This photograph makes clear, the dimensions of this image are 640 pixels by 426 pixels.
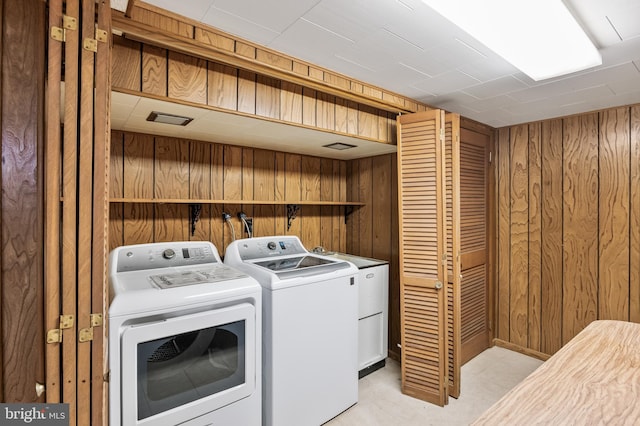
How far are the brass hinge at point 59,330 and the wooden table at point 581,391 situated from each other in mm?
1163

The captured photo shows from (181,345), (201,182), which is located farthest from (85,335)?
(201,182)

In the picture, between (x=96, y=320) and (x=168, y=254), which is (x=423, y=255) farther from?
(x=96, y=320)

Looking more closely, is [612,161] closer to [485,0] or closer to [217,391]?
[485,0]

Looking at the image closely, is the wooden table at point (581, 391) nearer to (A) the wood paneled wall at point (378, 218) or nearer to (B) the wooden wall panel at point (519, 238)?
(A) the wood paneled wall at point (378, 218)

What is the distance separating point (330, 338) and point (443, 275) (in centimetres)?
91

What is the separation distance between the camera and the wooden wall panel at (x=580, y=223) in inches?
110

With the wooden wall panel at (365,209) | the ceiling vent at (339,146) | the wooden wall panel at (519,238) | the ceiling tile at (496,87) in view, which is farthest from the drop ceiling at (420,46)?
the wooden wall panel at (365,209)

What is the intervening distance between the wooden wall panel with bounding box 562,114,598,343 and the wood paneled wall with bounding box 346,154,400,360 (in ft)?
4.92

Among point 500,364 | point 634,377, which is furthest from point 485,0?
point 500,364

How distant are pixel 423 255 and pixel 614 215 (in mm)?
1696

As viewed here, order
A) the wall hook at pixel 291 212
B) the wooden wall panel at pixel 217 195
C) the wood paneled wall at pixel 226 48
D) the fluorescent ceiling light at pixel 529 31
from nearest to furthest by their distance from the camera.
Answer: the fluorescent ceiling light at pixel 529 31 → the wood paneled wall at pixel 226 48 → the wooden wall panel at pixel 217 195 → the wall hook at pixel 291 212

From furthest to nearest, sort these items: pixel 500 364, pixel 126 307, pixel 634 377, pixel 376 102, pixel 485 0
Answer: pixel 500 364 → pixel 376 102 → pixel 126 307 → pixel 485 0 → pixel 634 377

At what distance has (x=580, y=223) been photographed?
2.85 m

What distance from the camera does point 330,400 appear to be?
2.15 meters
